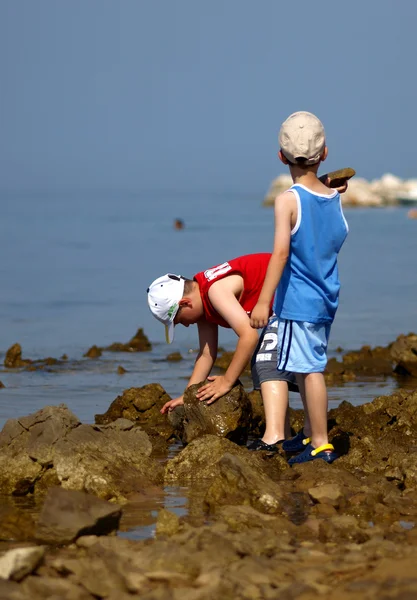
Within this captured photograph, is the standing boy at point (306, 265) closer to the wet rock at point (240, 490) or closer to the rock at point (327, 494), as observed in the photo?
the rock at point (327, 494)

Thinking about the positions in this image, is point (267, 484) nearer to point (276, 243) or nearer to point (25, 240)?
point (276, 243)

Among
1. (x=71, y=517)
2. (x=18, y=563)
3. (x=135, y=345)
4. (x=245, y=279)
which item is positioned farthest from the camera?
(x=135, y=345)

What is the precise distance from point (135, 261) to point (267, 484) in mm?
21533

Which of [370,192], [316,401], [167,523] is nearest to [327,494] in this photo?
[316,401]

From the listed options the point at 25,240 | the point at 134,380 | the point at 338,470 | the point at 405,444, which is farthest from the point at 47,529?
the point at 25,240

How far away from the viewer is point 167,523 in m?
4.87

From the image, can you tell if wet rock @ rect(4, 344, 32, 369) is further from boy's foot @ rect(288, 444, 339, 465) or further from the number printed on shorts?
boy's foot @ rect(288, 444, 339, 465)

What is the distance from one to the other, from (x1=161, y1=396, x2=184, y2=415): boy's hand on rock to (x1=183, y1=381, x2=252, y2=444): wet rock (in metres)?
0.14

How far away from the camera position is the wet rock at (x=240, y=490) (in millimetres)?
5273

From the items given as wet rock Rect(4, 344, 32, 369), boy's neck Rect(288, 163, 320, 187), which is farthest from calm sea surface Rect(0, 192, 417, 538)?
boy's neck Rect(288, 163, 320, 187)

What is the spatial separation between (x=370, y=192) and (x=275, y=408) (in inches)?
2468

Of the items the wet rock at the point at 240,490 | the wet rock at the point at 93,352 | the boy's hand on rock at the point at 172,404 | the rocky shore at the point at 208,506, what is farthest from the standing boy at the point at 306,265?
the wet rock at the point at 93,352

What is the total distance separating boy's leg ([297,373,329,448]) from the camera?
6008mm

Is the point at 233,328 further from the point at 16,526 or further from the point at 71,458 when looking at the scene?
the point at 16,526
